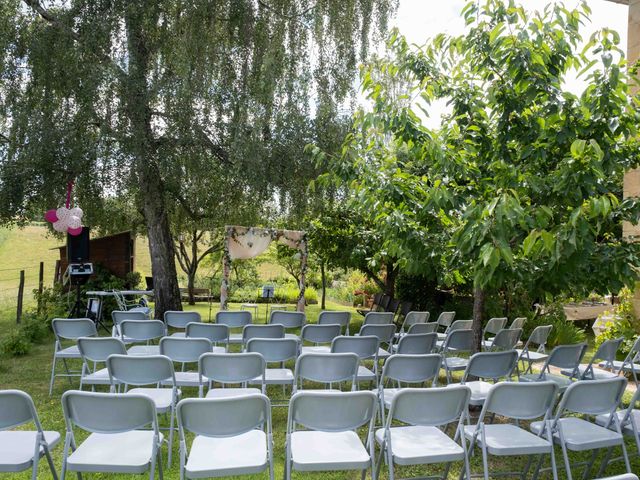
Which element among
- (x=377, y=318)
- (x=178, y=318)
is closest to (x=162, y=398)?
(x=178, y=318)

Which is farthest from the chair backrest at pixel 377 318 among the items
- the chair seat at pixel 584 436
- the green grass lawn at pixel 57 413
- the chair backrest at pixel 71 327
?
the chair seat at pixel 584 436

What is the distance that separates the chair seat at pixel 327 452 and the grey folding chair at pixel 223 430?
0.60ft

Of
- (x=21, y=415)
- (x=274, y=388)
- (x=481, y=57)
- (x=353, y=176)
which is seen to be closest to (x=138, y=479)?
(x=21, y=415)

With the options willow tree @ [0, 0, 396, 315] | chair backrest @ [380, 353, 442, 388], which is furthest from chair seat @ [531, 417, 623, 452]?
willow tree @ [0, 0, 396, 315]

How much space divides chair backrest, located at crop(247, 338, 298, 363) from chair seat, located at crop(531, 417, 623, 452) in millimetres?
2161

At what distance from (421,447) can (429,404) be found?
0.25 metres

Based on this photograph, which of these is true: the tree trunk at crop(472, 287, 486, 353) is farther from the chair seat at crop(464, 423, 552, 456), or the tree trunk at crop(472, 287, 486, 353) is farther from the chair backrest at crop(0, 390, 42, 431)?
the chair backrest at crop(0, 390, 42, 431)

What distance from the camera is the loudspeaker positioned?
1032 centimetres

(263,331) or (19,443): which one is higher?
(263,331)

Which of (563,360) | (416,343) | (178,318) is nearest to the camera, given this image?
(563,360)

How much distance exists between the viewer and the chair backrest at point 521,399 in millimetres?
3123

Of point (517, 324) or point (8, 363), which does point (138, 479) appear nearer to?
point (8, 363)

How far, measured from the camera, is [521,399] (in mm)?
3213

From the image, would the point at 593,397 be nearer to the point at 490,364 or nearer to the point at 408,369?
the point at 490,364
